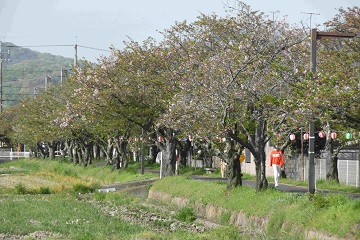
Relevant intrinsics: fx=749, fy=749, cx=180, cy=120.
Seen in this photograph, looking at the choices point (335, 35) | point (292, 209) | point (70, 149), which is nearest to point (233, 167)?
point (292, 209)

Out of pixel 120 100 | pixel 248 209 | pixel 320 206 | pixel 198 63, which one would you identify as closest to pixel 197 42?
pixel 198 63

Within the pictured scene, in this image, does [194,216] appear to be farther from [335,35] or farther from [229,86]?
[335,35]

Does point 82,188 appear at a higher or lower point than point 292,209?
lower

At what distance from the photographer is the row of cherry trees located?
21.1 m

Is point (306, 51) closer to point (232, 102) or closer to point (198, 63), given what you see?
point (232, 102)

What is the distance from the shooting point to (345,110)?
18.8 m

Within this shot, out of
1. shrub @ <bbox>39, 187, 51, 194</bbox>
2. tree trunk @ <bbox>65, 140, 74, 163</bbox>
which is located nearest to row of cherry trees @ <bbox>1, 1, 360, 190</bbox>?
shrub @ <bbox>39, 187, 51, 194</bbox>

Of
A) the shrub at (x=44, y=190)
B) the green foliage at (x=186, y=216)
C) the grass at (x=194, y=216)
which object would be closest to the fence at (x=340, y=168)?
the grass at (x=194, y=216)

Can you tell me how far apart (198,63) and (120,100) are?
8606 millimetres

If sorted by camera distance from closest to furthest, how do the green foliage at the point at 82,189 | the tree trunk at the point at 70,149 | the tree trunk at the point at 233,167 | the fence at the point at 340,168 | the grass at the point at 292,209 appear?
the grass at the point at 292,209 → the tree trunk at the point at 233,167 → the fence at the point at 340,168 → the green foliage at the point at 82,189 → the tree trunk at the point at 70,149

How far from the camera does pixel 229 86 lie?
26594 millimetres

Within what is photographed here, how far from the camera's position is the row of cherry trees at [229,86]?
21.1 meters

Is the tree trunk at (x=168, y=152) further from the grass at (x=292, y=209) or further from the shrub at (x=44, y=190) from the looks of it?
the grass at (x=292, y=209)

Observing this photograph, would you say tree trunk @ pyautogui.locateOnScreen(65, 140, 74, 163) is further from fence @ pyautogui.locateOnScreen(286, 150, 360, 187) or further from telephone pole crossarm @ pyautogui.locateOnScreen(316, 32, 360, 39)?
telephone pole crossarm @ pyautogui.locateOnScreen(316, 32, 360, 39)
